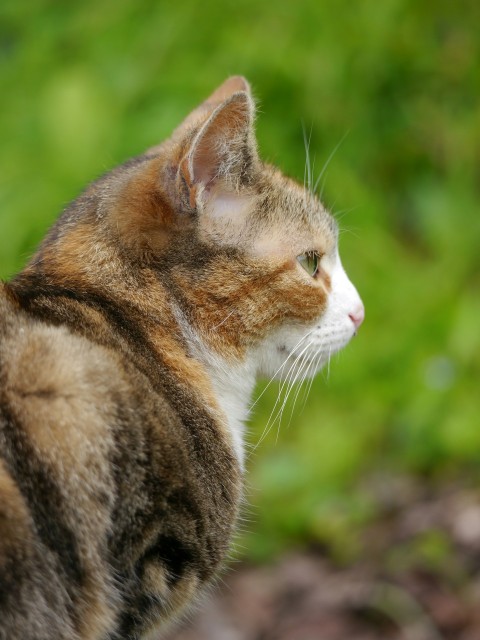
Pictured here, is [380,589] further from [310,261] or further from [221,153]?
[221,153]

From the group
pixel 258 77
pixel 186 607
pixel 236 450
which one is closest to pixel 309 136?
pixel 258 77

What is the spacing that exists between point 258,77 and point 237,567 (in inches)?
83.7

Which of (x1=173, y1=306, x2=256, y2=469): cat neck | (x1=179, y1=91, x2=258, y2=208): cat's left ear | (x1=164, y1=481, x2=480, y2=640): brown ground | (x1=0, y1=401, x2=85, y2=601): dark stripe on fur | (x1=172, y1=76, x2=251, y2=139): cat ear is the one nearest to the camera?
(x1=0, y1=401, x2=85, y2=601): dark stripe on fur

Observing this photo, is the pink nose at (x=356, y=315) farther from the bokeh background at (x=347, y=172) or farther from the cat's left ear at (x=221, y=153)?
the bokeh background at (x=347, y=172)

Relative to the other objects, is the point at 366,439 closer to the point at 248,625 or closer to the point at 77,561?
the point at 248,625

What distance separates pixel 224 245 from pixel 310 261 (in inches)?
10.5

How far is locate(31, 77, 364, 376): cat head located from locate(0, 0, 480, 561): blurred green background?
150 cm

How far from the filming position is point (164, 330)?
228 centimetres

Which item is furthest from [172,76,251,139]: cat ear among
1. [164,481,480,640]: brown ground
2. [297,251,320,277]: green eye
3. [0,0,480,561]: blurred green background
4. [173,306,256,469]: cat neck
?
[164,481,480,640]: brown ground

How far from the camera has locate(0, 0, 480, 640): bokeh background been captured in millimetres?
3945

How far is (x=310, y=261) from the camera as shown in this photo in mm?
2496

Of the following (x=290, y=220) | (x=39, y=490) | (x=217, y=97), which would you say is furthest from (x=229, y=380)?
(x=217, y=97)

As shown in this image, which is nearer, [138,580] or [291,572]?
[138,580]

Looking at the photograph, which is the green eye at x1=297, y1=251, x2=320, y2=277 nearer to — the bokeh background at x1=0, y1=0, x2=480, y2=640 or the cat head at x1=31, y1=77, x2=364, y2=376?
the cat head at x1=31, y1=77, x2=364, y2=376
